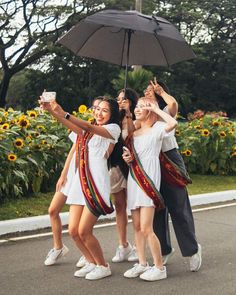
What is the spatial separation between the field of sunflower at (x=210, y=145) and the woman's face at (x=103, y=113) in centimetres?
643

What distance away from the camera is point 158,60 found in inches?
209

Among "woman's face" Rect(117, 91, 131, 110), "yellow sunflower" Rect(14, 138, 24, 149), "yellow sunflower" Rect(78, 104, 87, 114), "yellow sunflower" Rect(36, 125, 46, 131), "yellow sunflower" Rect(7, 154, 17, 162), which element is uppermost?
"woman's face" Rect(117, 91, 131, 110)

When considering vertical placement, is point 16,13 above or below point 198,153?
above

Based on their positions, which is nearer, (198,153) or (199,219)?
(199,219)

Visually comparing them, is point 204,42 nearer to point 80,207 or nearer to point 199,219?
point 199,219

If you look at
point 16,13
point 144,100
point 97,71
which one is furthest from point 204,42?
point 144,100

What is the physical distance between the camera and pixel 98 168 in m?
4.46

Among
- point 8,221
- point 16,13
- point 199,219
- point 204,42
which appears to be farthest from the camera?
point 204,42

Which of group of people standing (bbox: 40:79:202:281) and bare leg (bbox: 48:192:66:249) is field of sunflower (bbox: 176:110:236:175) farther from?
bare leg (bbox: 48:192:66:249)

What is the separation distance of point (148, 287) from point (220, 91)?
37.2 m

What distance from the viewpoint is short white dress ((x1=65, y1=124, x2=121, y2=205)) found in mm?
4445

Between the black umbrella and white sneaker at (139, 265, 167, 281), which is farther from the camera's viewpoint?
the black umbrella

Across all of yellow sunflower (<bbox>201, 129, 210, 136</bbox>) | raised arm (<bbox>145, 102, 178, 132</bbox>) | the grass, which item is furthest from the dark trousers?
yellow sunflower (<bbox>201, 129, 210, 136</bbox>)

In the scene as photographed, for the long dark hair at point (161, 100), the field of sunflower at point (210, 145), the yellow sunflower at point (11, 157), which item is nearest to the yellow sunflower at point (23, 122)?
the yellow sunflower at point (11, 157)
